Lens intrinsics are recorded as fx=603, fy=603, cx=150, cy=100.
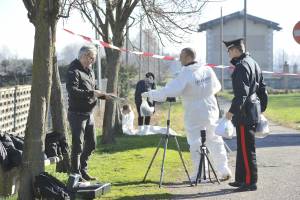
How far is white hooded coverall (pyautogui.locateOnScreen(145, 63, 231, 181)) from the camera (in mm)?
9219

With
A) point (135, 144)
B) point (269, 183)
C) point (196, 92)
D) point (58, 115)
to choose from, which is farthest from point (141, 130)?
point (269, 183)

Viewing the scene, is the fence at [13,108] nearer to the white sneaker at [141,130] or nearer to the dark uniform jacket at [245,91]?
the dark uniform jacket at [245,91]

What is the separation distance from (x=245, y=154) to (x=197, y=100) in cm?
121

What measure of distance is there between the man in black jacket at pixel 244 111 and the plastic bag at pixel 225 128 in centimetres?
8

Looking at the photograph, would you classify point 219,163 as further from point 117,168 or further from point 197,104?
point 117,168

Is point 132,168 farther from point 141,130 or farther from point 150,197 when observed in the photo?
point 141,130

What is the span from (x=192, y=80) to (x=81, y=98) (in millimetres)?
1733

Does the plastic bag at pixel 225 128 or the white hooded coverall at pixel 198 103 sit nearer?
the plastic bag at pixel 225 128

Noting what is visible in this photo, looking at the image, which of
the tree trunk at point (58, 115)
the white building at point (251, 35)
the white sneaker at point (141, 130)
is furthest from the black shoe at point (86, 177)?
the white building at point (251, 35)

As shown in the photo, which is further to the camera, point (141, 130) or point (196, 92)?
point (141, 130)

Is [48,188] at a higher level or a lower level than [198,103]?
lower

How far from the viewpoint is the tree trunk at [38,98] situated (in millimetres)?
7309

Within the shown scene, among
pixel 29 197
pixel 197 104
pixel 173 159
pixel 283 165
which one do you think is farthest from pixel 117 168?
pixel 29 197

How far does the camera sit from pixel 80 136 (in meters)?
9.02
